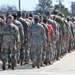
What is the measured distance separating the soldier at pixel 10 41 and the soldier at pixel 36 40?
732mm

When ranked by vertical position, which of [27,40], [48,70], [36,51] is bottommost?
[48,70]

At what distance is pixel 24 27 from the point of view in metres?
18.2

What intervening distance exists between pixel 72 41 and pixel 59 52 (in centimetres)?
503

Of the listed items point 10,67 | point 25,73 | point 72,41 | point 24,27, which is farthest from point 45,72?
point 72,41

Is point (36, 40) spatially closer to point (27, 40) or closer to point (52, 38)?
point (27, 40)

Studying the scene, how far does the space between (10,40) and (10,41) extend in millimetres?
35

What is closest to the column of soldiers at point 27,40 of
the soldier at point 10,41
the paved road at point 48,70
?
the soldier at point 10,41

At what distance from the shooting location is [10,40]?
1623 centimetres

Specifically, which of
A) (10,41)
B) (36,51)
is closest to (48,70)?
(36,51)

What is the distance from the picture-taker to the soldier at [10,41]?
16136 millimetres

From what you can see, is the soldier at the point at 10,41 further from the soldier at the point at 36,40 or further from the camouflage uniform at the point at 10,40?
the soldier at the point at 36,40

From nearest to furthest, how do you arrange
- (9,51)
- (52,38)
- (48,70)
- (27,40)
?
1. (48,70)
2. (9,51)
3. (27,40)
4. (52,38)

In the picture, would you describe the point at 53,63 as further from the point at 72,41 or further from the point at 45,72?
the point at 72,41

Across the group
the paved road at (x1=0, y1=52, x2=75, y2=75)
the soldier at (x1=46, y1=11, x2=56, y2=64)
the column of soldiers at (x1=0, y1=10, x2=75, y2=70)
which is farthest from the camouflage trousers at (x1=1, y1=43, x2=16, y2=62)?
the soldier at (x1=46, y1=11, x2=56, y2=64)
